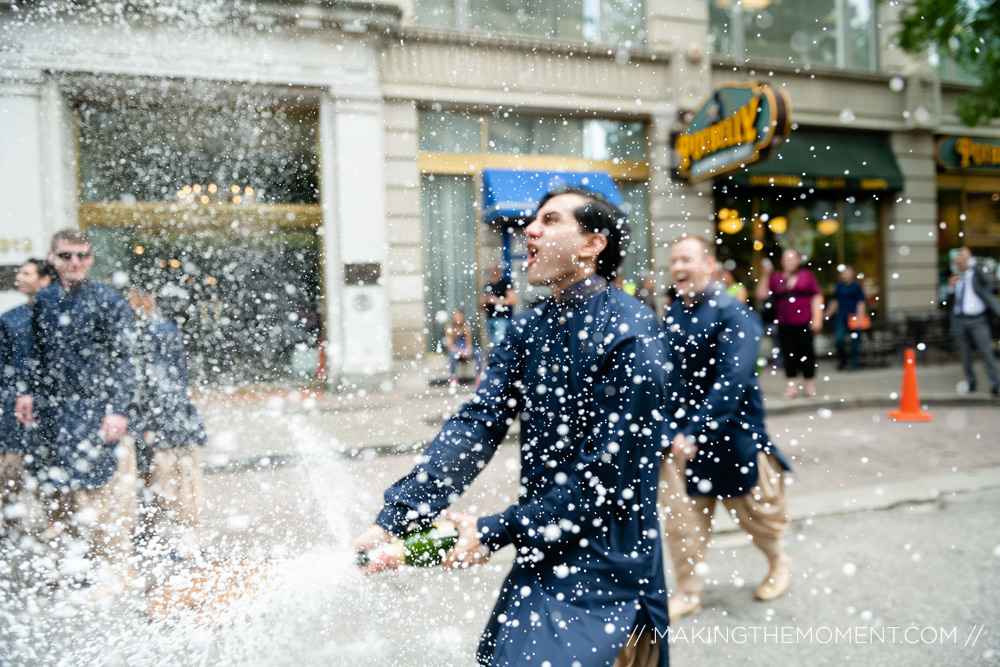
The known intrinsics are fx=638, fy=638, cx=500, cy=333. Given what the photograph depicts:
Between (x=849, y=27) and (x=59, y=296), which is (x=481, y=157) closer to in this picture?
(x=59, y=296)

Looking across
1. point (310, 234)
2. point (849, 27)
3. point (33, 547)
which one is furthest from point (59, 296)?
point (849, 27)

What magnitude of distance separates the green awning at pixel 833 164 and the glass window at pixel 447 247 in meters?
5.87

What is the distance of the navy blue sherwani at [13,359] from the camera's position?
11.8 ft

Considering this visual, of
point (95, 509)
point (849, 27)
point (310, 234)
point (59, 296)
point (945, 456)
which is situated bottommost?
point (945, 456)

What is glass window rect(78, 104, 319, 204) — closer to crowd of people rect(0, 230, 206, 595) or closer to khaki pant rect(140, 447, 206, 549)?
crowd of people rect(0, 230, 206, 595)

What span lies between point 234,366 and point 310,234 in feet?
10.1

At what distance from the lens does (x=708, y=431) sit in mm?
3072

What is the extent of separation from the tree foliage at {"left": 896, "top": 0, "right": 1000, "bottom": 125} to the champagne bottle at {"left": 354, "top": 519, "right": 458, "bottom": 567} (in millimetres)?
10635

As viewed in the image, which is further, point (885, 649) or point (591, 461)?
point (885, 649)

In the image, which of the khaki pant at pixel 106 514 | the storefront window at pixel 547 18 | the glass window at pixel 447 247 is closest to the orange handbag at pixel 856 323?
the storefront window at pixel 547 18

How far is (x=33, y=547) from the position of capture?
3.91m

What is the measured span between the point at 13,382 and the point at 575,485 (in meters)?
3.72

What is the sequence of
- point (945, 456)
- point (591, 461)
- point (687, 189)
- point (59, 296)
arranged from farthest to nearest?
point (687, 189), point (945, 456), point (59, 296), point (591, 461)

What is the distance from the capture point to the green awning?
12.6 metres
